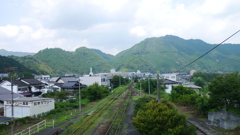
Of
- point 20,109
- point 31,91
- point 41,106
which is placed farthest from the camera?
point 31,91

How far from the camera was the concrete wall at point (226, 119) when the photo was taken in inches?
552

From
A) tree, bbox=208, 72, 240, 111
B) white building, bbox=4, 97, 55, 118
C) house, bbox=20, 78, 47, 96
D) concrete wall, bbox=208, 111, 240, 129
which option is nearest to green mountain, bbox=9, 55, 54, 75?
house, bbox=20, 78, 47, 96

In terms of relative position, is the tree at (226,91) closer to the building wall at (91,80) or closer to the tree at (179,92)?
the tree at (179,92)

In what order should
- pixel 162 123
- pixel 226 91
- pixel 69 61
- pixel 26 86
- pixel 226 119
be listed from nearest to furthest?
→ 1. pixel 162 123
2. pixel 226 91
3. pixel 226 119
4. pixel 26 86
5. pixel 69 61

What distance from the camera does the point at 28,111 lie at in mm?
21078

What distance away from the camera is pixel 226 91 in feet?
51.0

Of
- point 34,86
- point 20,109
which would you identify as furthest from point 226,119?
point 34,86

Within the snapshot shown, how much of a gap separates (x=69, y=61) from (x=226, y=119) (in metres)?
124

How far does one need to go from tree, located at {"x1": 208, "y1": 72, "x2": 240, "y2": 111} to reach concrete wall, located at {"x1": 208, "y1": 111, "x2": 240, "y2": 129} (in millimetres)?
905

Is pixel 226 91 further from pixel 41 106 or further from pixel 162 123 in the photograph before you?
pixel 41 106

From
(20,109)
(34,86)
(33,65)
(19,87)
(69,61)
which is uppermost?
(69,61)

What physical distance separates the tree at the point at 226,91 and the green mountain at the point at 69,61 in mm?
101378

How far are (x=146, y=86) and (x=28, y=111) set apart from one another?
95.9ft

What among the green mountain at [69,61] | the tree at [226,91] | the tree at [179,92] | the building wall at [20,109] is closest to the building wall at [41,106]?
the building wall at [20,109]
